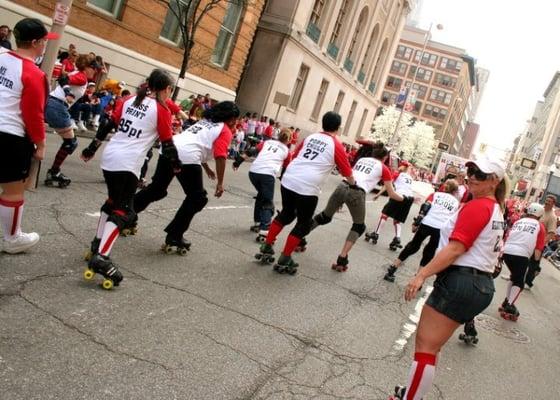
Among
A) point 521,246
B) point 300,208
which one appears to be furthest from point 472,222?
point 521,246

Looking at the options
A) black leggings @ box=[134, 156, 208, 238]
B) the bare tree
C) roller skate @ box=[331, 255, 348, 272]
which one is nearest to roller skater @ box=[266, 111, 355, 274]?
black leggings @ box=[134, 156, 208, 238]

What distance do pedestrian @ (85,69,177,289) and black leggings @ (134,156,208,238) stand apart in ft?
3.48

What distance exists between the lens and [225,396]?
11.7 feet

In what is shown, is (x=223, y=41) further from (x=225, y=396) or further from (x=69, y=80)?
(x=225, y=396)

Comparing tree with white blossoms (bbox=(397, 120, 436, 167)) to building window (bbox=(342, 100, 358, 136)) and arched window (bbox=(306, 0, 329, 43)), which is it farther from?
arched window (bbox=(306, 0, 329, 43))

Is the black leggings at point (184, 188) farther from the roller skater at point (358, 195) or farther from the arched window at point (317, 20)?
the arched window at point (317, 20)

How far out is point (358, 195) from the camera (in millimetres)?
7898

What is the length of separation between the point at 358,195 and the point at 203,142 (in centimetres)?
271

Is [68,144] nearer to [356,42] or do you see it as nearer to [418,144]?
[356,42]

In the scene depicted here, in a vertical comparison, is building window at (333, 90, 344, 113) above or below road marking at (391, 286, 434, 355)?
above

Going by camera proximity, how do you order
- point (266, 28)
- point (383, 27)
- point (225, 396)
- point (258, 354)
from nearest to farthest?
1. point (225, 396)
2. point (258, 354)
3. point (266, 28)
4. point (383, 27)

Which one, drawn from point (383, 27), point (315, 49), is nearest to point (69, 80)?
point (315, 49)

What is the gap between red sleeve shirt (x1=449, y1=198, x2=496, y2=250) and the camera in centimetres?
358

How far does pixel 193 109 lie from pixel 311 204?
12570 millimetres
